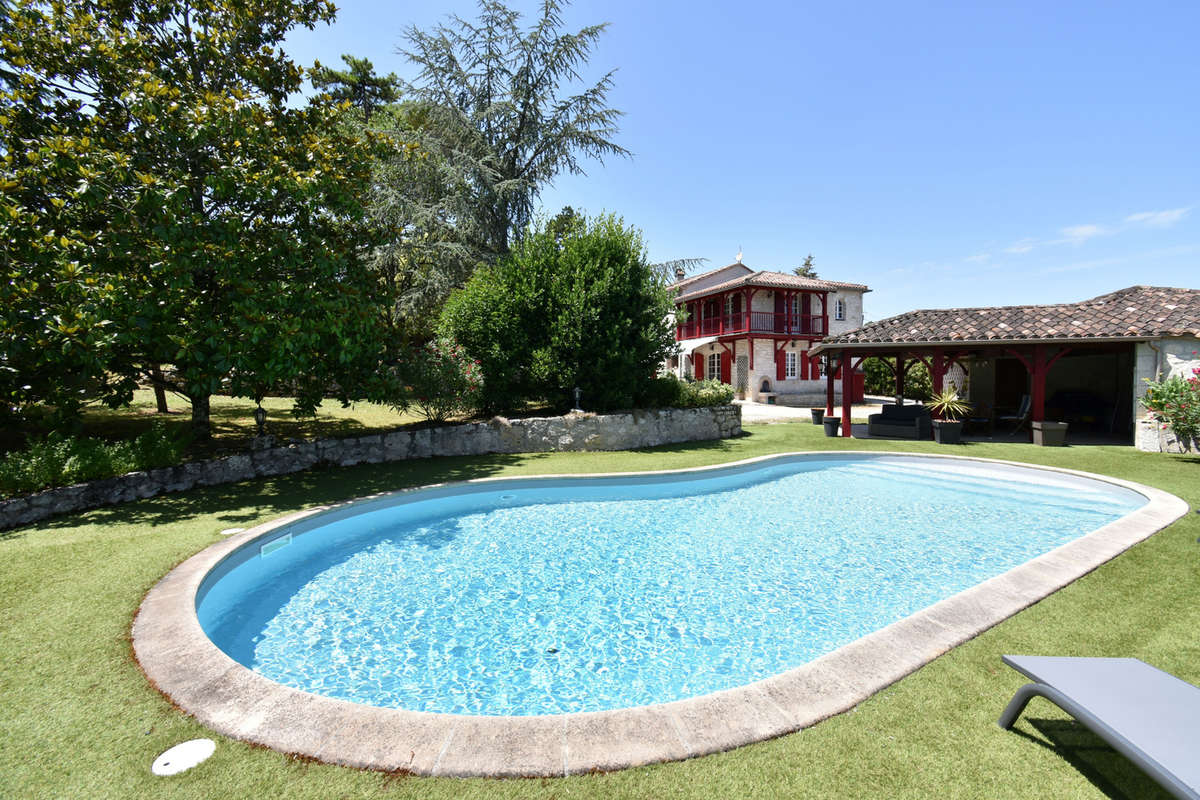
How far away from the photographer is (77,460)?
24.4 feet

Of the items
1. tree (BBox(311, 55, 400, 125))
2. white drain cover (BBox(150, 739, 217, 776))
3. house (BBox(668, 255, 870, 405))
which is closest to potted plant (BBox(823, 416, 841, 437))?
house (BBox(668, 255, 870, 405))

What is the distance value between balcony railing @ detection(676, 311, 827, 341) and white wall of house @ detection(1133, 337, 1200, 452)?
16.4m

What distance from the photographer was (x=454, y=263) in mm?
18984

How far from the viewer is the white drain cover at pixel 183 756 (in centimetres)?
244

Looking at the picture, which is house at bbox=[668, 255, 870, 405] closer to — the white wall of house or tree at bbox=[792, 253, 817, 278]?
the white wall of house

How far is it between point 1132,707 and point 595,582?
4.55 metres

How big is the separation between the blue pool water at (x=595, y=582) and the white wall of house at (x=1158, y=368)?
484 cm

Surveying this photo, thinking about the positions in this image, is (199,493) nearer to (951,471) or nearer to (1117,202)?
(951,471)

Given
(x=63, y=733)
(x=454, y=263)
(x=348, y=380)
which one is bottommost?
(x=63, y=733)

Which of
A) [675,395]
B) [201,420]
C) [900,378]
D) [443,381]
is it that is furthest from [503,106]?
[900,378]

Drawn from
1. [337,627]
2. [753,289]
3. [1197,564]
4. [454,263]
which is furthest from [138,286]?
[753,289]

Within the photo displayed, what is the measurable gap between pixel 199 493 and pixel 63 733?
6.90m

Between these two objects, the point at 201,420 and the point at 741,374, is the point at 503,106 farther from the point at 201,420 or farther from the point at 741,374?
the point at 741,374

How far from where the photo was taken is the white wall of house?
11.8m
